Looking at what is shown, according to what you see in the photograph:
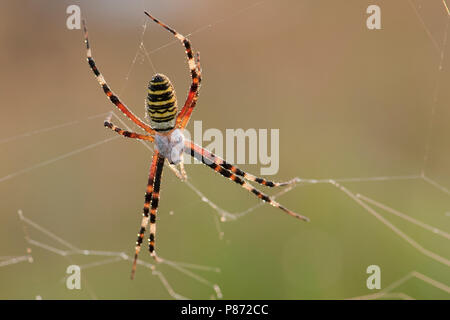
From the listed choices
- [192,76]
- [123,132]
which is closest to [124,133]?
[123,132]

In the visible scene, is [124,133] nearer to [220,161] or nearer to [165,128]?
[165,128]

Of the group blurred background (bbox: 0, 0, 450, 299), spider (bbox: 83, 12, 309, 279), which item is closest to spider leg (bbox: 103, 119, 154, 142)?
spider (bbox: 83, 12, 309, 279)

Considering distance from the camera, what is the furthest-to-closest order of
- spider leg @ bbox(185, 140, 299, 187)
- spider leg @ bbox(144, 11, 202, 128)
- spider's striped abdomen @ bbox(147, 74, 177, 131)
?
spider leg @ bbox(185, 140, 299, 187) < spider leg @ bbox(144, 11, 202, 128) < spider's striped abdomen @ bbox(147, 74, 177, 131)

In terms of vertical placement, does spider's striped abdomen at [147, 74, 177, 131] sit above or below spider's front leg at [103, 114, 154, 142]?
above

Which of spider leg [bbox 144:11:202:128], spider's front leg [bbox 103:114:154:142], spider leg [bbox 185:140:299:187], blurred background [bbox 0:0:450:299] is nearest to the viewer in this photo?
spider leg [bbox 144:11:202:128]

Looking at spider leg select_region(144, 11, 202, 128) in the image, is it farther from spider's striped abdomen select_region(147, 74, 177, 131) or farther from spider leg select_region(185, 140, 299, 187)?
spider leg select_region(185, 140, 299, 187)

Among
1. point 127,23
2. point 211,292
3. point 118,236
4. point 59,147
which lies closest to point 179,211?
point 118,236

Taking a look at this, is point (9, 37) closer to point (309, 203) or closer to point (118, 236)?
point (118, 236)

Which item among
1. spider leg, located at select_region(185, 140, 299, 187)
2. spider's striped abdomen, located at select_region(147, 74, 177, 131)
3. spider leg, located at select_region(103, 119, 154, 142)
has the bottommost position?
spider leg, located at select_region(185, 140, 299, 187)
